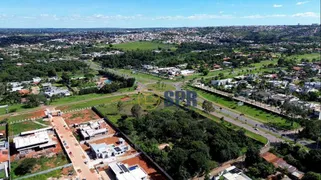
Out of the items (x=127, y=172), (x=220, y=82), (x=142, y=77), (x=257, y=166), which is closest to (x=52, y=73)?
(x=142, y=77)

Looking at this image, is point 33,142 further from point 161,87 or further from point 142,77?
point 142,77

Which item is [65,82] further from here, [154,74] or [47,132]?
[47,132]

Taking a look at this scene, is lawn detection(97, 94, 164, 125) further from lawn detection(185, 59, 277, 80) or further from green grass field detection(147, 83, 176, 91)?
lawn detection(185, 59, 277, 80)

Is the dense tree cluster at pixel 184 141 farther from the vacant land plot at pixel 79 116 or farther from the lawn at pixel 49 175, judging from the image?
the lawn at pixel 49 175

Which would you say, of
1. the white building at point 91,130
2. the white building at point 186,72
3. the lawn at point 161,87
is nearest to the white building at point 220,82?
the lawn at point 161,87

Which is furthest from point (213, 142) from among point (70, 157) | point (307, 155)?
point (70, 157)

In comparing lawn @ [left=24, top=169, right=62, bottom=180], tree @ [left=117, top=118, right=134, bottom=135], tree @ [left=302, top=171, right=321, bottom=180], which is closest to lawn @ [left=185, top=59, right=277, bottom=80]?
tree @ [left=117, top=118, right=134, bottom=135]
